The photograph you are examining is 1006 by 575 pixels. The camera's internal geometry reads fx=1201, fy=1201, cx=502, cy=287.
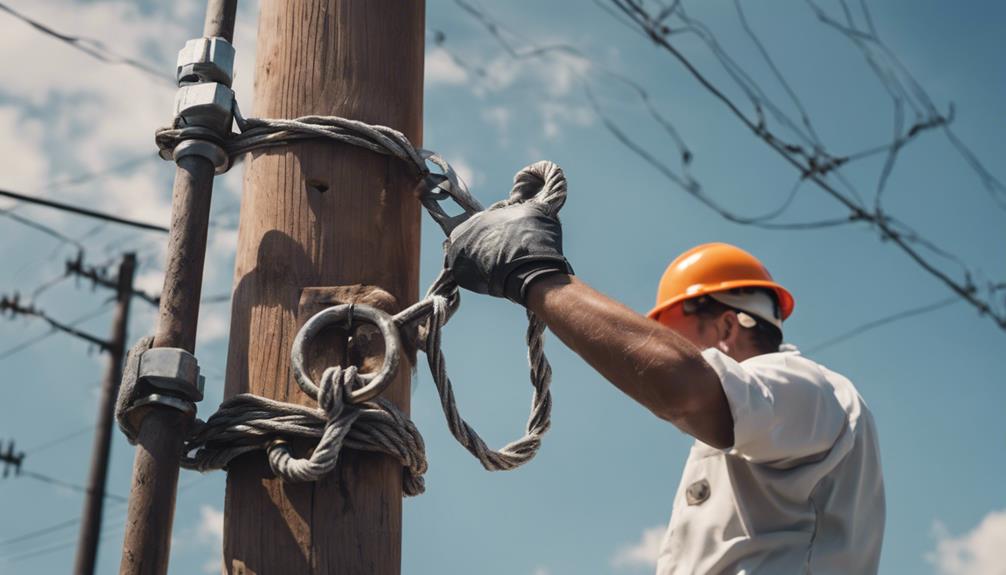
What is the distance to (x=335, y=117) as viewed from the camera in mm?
2367

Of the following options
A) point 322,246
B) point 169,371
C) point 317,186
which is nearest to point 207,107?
point 317,186

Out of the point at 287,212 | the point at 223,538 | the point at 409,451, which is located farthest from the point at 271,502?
the point at 287,212

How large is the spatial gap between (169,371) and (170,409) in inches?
2.9

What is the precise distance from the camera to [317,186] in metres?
2.34

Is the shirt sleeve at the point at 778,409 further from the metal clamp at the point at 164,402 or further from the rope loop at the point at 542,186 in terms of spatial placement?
the metal clamp at the point at 164,402

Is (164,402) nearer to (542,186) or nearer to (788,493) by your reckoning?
(542,186)

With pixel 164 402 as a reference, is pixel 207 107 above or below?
above

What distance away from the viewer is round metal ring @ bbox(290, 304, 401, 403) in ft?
6.93

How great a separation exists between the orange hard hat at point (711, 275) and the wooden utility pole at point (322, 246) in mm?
991

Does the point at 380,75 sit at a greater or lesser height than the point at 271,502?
greater

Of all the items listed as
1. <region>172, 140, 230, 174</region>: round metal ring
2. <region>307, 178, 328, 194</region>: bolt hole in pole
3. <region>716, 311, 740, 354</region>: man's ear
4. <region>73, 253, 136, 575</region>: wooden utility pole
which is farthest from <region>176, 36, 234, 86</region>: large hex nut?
<region>73, 253, 136, 575</region>: wooden utility pole

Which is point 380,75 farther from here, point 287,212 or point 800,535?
point 800,535

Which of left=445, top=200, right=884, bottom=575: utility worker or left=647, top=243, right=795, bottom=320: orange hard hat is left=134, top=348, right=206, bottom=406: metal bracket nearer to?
left=445, top=200, right=884, bottom=575: utility worker

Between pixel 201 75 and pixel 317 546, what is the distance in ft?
3.17
